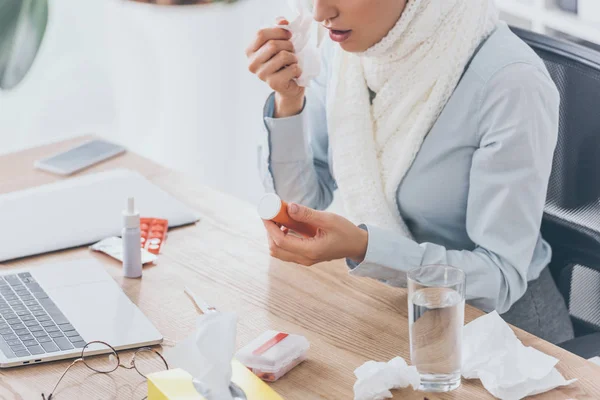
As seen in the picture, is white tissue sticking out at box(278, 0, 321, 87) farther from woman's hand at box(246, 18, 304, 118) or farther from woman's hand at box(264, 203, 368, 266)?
woman's hand at box(264, 203, 368, 266)

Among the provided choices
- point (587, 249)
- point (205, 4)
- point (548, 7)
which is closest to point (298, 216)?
point (205, 4)

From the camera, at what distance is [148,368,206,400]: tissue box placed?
1024 mm

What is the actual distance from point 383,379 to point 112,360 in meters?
0.35

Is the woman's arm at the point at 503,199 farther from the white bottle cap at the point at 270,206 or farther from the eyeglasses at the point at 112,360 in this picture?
the eyeglasses at the point at 112,360

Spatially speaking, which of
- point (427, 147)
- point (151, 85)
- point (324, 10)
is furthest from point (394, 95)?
point (151, 85)

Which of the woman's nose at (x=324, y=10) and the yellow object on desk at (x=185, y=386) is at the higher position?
the woman's nose at (x=324, y=10)

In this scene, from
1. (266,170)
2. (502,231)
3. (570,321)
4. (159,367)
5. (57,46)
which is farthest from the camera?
(57,46)

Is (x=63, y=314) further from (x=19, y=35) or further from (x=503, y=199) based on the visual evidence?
(x=19, y=35)

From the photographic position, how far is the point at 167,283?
4.59ft

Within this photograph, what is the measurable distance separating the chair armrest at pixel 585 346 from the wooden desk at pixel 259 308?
0.16 meters

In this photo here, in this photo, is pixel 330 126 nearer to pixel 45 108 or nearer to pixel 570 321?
pixel 570 321

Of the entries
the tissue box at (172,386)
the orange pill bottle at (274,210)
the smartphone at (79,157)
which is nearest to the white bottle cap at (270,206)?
the orange pill bottle at (274,210)

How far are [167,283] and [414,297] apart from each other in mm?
441

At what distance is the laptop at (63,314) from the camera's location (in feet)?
3.96
